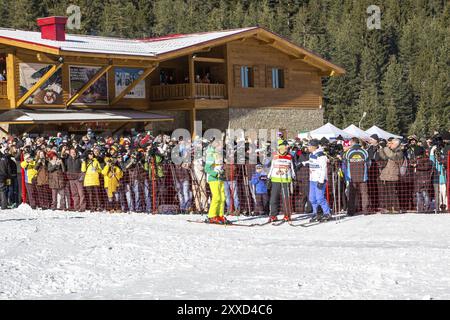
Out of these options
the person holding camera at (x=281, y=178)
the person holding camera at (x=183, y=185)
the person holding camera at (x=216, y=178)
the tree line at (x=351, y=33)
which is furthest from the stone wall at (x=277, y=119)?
the tree line at (x=351, y=33)

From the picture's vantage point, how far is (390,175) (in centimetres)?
1619

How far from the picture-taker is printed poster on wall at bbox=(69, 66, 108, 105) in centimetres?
3234

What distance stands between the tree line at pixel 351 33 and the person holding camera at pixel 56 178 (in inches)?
2205

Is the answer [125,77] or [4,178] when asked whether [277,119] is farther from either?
[4,178]

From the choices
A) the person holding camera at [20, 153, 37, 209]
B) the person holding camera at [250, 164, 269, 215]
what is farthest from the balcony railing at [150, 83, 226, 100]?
the person holding camera at [250, 164, 269, 215]

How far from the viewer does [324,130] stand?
33094 mm

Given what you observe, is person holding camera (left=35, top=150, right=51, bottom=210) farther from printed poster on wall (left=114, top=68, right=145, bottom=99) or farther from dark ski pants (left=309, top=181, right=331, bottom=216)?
printed poster on wall (left=114, top=68, right=145, bottom=99)

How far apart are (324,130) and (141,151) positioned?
646 inches

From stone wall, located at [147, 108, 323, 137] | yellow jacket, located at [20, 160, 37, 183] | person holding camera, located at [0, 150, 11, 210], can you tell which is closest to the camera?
person holding camera, located at [0, 150, 11, 210]

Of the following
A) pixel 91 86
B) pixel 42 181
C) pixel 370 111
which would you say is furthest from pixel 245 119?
pixel 370 111

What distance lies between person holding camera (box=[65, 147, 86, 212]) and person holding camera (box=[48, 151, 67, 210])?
0.20 meters

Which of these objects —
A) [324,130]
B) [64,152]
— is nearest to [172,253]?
[64,152]

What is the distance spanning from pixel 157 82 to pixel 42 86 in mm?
7230
